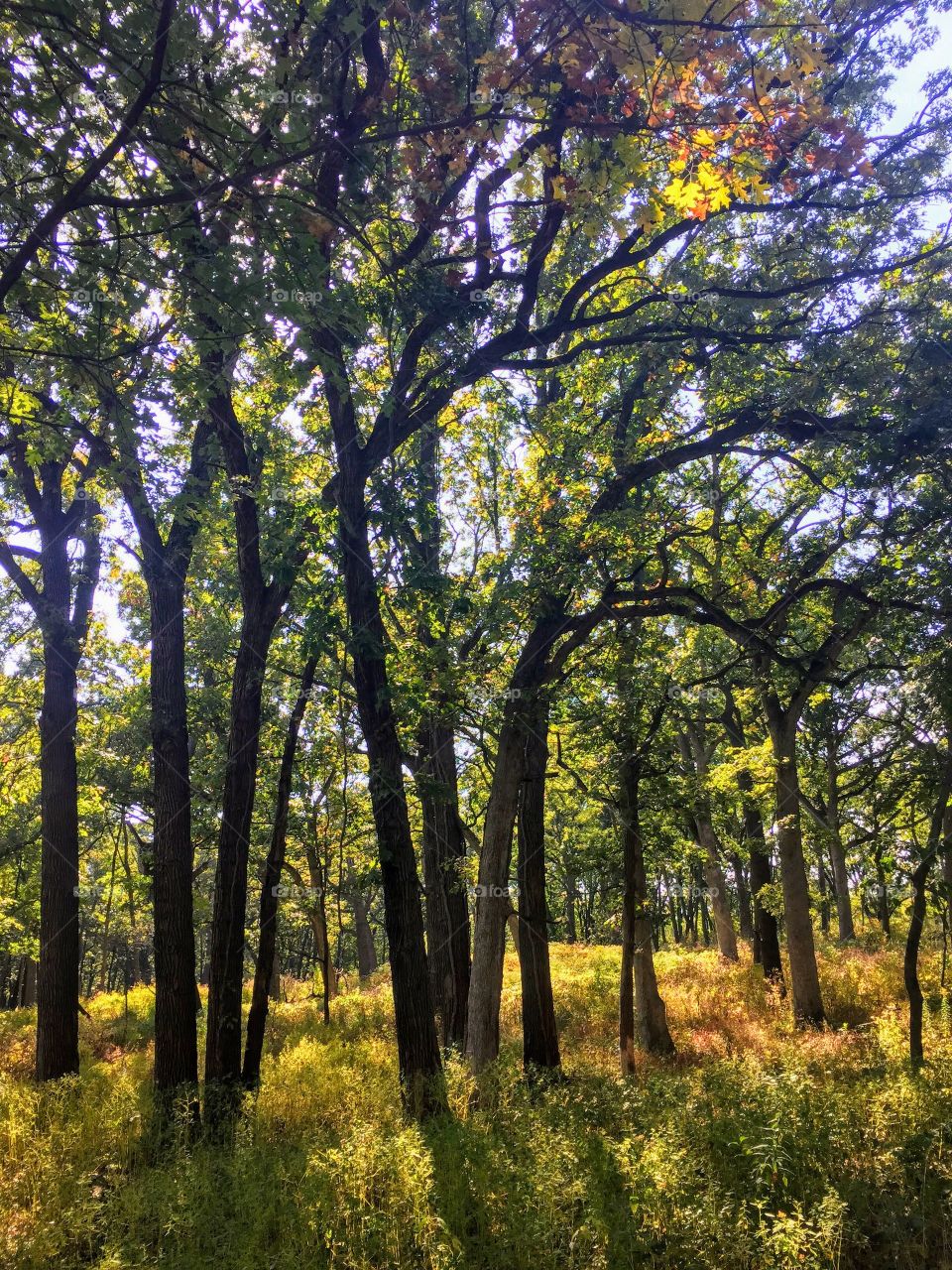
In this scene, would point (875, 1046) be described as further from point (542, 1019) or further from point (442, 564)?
point (442, 564)

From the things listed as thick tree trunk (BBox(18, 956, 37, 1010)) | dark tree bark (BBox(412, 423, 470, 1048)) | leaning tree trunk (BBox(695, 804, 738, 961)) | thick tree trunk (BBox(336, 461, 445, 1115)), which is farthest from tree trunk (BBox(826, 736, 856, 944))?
thick tree trunk (BBox(18, 956, 37, 1010))

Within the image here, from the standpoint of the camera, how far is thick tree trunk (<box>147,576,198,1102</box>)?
802cm

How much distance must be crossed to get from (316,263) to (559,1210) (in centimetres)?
601

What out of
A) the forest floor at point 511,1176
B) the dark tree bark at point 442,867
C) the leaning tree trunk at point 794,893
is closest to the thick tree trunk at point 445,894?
the dark tree bark at point 442,867

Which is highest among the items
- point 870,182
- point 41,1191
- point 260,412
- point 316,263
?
point 870,182

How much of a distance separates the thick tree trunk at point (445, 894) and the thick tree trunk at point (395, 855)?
400cm

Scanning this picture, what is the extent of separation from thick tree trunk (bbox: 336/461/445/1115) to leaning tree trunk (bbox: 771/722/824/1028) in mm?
7970

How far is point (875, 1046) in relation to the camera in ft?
33.1

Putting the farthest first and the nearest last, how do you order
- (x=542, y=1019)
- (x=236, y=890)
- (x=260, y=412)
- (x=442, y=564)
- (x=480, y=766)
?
(x=480, y=766), (x=442, y=564), (x=542, y=1019), (x=260, y=412), (x=236, y=890)

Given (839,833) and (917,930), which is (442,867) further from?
(839,833)

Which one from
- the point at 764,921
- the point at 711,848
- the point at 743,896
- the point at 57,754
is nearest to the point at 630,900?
the point at 57,754

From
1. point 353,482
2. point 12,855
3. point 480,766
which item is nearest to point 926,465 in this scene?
point 353,482

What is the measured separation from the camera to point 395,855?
6918 millimetres

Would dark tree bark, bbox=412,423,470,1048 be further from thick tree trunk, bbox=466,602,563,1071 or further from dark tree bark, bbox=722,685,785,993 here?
dark tree bark, bbox=722,685,785,993
